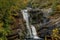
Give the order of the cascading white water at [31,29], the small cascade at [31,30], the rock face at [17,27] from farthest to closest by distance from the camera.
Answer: the cascading white water at [31,29] → the small cascade at [31,30] → the rock face at [17,27]

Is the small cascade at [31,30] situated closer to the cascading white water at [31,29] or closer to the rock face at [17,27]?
the cascading white water at [31,29]

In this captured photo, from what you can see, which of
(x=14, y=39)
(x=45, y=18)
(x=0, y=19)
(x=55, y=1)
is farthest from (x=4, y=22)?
(x=55, y=1)

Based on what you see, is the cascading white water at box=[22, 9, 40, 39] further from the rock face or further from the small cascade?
the rock face

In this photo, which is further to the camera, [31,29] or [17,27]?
[31,29]

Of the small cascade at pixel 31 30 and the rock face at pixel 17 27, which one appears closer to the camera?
the rock face at pixel 17 27

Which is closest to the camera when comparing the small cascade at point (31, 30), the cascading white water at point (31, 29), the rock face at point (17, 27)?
the rock face at point (17, 27)

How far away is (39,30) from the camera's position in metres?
18.7

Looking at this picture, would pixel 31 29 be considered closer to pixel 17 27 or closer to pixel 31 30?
→ pixel 31 30

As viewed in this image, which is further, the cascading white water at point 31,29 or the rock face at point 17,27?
the cascading white water at point 31,29

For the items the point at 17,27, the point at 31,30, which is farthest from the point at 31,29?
the point at 17,27

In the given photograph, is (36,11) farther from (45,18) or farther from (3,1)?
(3,1)

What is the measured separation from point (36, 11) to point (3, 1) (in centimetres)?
457

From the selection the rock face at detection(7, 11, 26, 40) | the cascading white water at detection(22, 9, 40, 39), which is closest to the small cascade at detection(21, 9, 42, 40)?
the cascading white water at detection(22, 9, 40, 39)

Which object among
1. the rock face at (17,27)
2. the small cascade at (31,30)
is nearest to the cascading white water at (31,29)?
the small cascade at (31,30)
